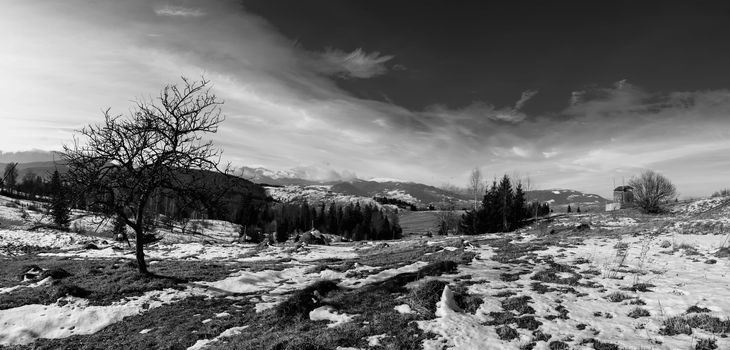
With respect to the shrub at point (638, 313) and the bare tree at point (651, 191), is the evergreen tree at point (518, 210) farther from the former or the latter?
the shrub at point (638, 313)

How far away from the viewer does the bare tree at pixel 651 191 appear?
6541 cm

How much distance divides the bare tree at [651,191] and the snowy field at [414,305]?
48782 mm

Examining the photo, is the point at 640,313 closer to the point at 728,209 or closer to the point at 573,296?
the point at 573,296

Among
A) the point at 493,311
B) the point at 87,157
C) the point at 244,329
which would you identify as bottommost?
the point at 244,329

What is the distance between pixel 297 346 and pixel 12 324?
13.9 m

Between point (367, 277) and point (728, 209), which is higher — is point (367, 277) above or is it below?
below

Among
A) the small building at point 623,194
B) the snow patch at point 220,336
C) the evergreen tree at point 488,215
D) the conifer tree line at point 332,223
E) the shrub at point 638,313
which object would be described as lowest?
the conifer tree line at point 332,223

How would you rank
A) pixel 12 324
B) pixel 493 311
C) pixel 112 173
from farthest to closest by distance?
1. pixel 112 173
2. pixel 12 324
3. pixel 493 311

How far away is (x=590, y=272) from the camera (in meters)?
16.9

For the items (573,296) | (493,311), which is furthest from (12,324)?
(573,296)

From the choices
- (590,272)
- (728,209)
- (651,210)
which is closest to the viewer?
(590,272)

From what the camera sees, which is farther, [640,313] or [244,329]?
A: [244,329]

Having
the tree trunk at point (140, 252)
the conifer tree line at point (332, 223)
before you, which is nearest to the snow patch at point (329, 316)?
the tree trunk at point (140, 252)

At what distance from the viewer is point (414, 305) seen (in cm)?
1328
